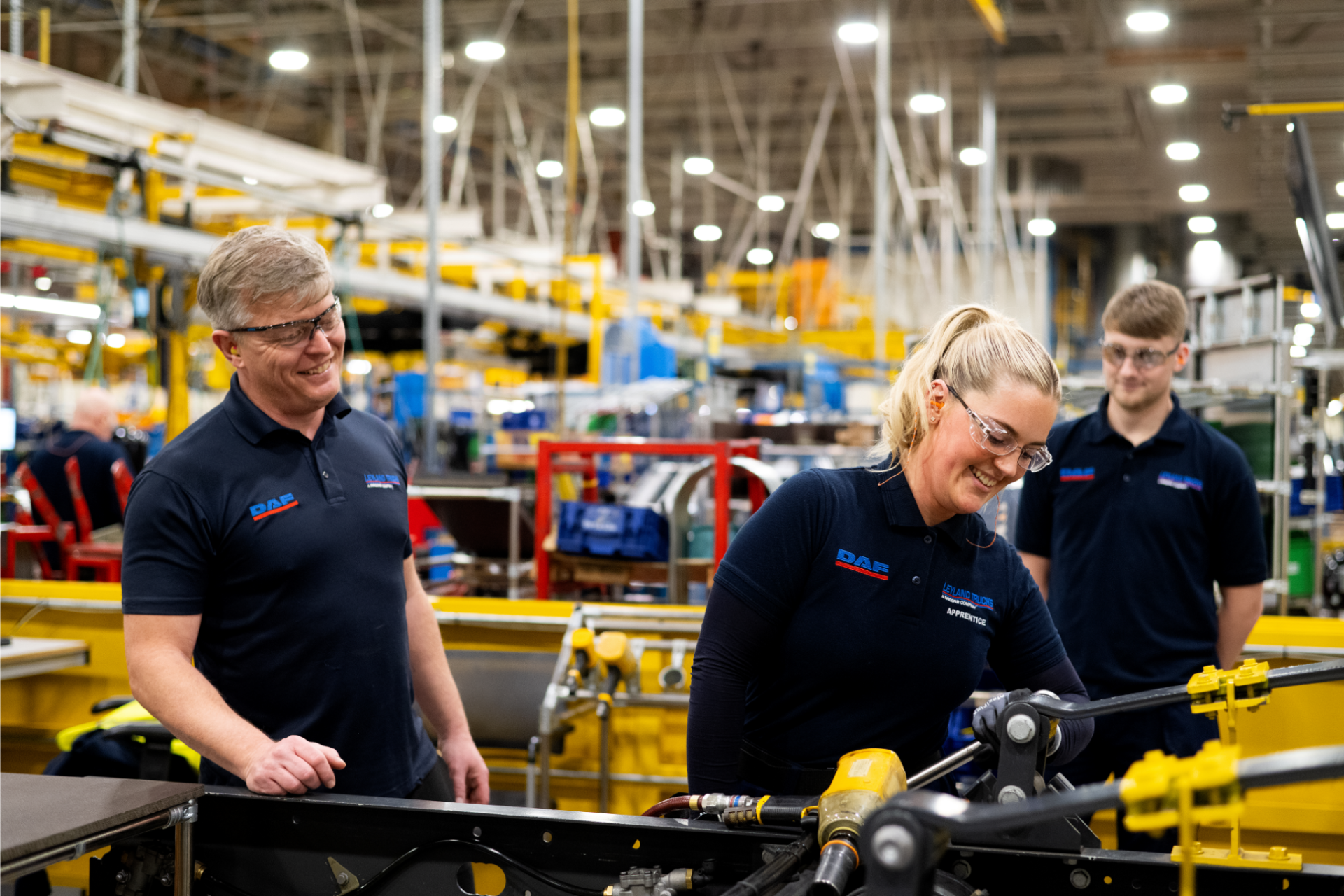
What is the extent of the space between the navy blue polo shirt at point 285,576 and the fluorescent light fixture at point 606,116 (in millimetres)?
13228

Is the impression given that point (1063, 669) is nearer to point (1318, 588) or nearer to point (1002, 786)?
point (1002, 786)

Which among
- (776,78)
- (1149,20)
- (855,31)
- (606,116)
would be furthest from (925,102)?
(606,116)

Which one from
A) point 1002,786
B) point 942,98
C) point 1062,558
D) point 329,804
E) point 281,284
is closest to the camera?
point 1002,786

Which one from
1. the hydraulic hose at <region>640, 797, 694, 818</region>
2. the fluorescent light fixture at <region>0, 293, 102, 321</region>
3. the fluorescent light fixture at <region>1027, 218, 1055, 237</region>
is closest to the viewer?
the hydraulic hose at <region>640, 797, 694, 818</region>

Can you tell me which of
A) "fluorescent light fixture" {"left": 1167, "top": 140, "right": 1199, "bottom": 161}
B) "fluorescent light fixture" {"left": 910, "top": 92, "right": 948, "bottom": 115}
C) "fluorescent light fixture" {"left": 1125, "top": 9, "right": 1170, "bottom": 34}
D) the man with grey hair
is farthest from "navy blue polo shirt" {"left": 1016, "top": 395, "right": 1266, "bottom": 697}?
"fluorescent light fixture" {"left": 1167, "top": 140, "right": 1199, "bottom": 161}

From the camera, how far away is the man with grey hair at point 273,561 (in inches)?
69.3

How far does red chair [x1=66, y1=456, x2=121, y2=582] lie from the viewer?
239 inches

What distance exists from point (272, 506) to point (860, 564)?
0.93m

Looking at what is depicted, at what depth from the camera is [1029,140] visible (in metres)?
17.5

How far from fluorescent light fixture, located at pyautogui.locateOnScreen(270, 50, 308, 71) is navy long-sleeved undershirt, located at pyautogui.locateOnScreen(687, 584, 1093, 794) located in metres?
12.3

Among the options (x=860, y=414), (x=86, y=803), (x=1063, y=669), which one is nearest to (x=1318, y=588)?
(x=860, y=414)

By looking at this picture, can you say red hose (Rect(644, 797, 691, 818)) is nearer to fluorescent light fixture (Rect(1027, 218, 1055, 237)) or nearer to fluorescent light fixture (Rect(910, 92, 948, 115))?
fluorescent light fixture (Rect(910, 92, 948, 115))

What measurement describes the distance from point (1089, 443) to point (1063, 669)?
4.26 ft

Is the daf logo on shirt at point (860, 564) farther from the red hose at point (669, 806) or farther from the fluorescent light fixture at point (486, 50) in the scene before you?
the fluorescent light fixture at point (486, 50)
